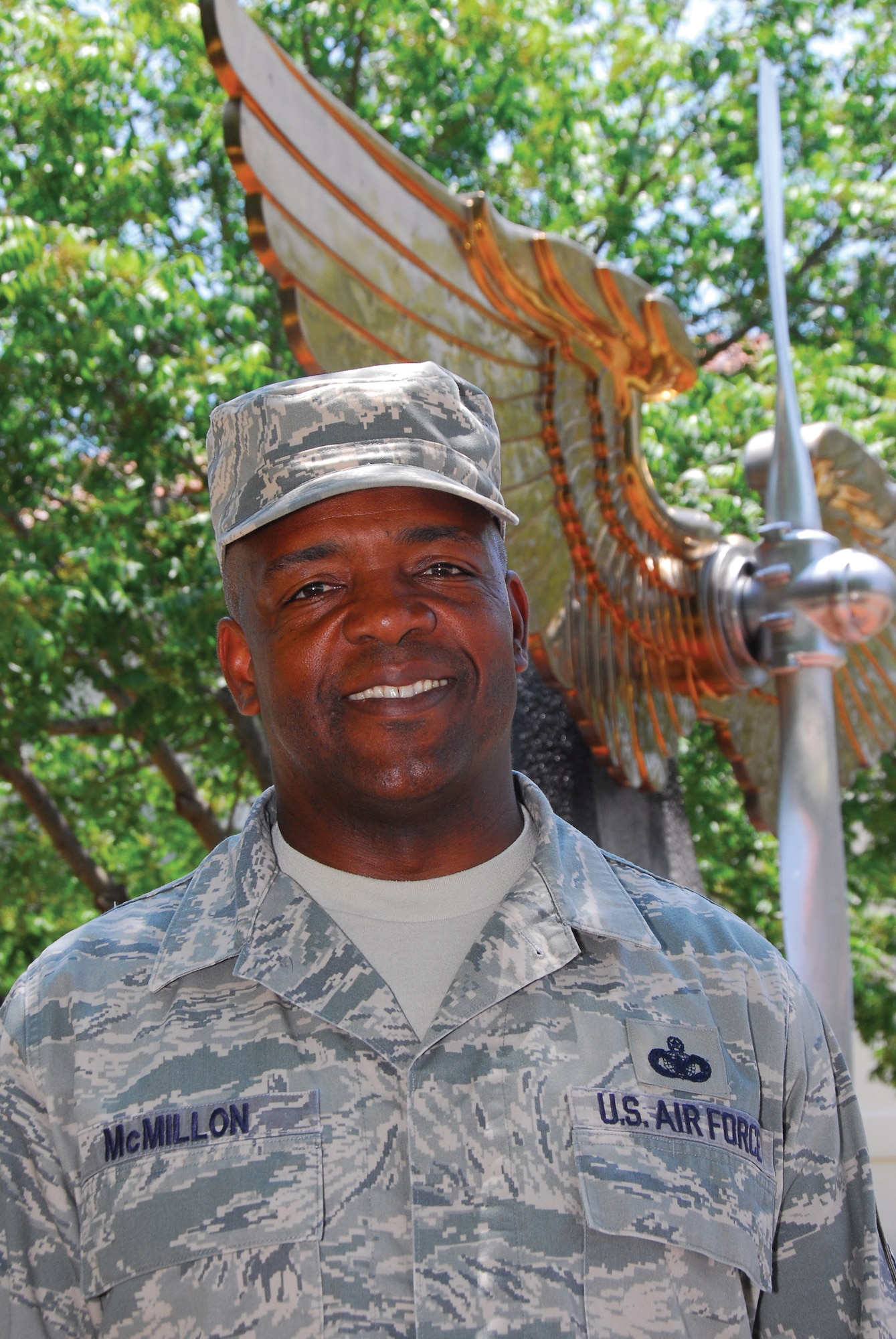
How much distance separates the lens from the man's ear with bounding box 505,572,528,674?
1789mm

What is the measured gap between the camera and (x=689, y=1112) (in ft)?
4.70

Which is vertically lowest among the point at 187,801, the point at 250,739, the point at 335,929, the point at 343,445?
the point at 335,929

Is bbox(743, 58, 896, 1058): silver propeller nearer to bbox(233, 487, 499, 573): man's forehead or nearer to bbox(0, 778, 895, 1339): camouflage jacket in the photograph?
bbox(0, 778, 895, 1339): camouflage jacket

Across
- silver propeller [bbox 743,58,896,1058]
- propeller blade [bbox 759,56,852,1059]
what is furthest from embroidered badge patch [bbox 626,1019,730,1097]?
silver propeller [bbox 743,58,896,1058]

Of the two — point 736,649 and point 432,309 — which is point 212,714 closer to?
point 736,649

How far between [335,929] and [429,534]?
0.45m

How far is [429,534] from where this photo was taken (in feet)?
5.16

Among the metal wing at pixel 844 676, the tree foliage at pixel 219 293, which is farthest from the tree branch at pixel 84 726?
the metal wing at pixel 844 676

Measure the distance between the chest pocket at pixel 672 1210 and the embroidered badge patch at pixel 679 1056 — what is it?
0.06 feet

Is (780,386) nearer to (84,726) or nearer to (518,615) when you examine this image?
(518,615)

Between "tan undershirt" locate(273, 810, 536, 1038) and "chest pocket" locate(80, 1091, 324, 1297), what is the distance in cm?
19

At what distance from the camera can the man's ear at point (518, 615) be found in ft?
5.87

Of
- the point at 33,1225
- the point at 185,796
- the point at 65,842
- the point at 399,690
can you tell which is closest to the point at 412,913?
the point at 399,690

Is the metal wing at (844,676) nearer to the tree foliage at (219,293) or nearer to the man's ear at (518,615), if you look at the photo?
the tree foliage at (219,293)
